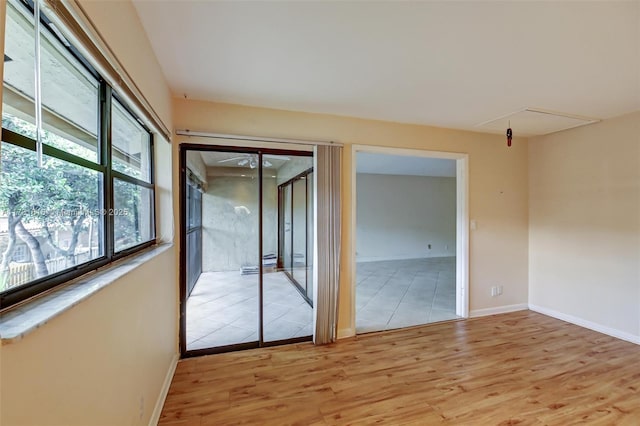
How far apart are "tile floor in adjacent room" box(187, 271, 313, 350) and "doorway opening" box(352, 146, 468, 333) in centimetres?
134

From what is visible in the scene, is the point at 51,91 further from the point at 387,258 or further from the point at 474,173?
the point at 387,258

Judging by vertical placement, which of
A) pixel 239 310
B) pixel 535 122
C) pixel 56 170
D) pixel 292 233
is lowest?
pixel 239 310

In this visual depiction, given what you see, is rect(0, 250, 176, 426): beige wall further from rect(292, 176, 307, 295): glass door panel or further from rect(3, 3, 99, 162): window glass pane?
rect(292, 176, 307, 295): glass door panel

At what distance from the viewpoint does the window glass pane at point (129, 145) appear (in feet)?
5.22

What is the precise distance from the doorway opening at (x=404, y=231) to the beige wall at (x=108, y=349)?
3.12 meters

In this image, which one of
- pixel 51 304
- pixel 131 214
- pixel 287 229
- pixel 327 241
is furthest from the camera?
pixel 287 229

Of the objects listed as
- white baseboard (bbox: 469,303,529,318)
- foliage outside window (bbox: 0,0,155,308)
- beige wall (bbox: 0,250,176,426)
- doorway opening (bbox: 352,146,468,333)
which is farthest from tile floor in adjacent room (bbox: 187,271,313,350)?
white baseboard (bbox: 469,303,529,318)

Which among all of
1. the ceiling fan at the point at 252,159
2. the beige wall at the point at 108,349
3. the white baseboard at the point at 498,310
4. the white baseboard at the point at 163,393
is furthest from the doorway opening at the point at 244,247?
the white baseboard at the point at 498,310

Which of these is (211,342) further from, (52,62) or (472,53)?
(472,53)

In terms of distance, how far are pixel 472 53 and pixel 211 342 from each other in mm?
3332

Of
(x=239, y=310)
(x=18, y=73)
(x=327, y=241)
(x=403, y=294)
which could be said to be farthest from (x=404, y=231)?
(x=18, y=73)

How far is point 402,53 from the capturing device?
1.92 metres

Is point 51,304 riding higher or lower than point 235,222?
lower

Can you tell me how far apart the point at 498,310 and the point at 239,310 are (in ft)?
11.2
